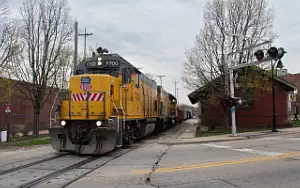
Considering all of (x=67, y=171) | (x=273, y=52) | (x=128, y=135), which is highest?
(x=273, y=52)

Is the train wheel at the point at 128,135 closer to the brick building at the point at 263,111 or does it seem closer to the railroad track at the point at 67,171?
the railroad track at the point at 67,171

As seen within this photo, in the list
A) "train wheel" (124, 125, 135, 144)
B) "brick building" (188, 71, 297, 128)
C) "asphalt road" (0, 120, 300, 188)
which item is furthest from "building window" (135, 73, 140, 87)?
"brick building" (188, 71, 297, 128)

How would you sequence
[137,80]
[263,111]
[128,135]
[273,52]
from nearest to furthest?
[128,135] → [137,80] → [273,52] → [263,111]

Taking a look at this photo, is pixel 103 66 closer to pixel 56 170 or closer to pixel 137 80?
A: pixel 137 80

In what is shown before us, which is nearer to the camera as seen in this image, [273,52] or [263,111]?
[273,52]

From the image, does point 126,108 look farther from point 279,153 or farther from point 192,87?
point 192,87

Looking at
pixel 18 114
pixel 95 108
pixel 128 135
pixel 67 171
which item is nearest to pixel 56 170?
pixel 67 171

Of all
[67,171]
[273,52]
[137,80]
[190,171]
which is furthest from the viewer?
[273,52]

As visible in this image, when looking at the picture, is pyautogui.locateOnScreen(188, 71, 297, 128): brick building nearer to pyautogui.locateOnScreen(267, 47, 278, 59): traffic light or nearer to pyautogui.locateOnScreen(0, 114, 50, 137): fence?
pyautogui.locateOnScreen(267, 47, 278, 59): traffic light

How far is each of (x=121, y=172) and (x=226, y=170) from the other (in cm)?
310

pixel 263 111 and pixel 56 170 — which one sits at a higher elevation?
pixel 263 111

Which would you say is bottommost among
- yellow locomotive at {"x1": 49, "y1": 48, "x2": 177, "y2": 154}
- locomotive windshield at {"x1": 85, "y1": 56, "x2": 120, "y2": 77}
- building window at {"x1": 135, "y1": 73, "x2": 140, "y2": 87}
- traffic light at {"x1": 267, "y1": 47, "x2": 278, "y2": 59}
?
yellow locomotive at {"x1": 49, "y1": 48, "x2": 177, "y2": 154}

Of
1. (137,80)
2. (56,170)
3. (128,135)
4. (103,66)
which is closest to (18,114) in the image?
(137,80)

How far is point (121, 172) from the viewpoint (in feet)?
27.6
